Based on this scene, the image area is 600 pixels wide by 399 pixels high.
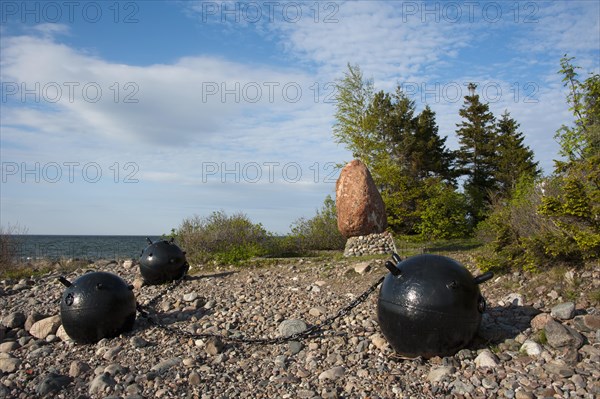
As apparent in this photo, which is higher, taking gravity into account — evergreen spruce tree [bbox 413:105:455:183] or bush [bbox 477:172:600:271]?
evergreen spruce tree [bbox 413:105:455:183]

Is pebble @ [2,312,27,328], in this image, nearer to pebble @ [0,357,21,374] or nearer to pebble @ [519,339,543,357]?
pebble @ [0,357,21,374]

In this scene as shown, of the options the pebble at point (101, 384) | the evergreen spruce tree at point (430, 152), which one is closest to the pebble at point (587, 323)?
the pebble at point (101, 384)

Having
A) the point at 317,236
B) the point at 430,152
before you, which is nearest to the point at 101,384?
the point at 317,236

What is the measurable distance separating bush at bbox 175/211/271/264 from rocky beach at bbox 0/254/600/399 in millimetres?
5426

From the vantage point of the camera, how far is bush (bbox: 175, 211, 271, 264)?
14.9 meters

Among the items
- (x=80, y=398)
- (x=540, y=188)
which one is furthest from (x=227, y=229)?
(x=80, y=398)

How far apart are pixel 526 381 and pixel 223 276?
8112mm

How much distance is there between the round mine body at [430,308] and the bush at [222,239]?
892 centimetres

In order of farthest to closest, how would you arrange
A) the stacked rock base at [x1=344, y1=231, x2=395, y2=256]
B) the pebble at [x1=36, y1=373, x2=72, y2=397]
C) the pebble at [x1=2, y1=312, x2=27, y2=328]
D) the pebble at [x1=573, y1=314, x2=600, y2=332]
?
1. the stacked rock base at [x1=344, y1=231, x2=395, y2=256]
2. the pebble at [x1=2, y1=312, x2=27, y2=328]
3. the pebble at [x1=573, y1=314, x2=600, y2=332]
4. the pebble at [x1=36, y1=373, x2=72, y2=397]

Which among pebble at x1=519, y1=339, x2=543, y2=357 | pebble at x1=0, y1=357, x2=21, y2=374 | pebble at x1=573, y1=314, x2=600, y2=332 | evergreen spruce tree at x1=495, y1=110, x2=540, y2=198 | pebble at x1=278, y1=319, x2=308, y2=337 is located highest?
evergreen spruce tree at x1=495, y1=110, x2=540, y2=198

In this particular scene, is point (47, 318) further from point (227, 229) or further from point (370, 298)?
point (227, 229)

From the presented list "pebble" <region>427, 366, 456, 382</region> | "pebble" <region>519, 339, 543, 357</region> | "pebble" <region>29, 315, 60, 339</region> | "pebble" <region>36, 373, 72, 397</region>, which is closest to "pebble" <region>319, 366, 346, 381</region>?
"pebble" <region>427, 366, 456, 382</region>

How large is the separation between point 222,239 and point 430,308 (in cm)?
1186

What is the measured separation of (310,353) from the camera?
6152mm
